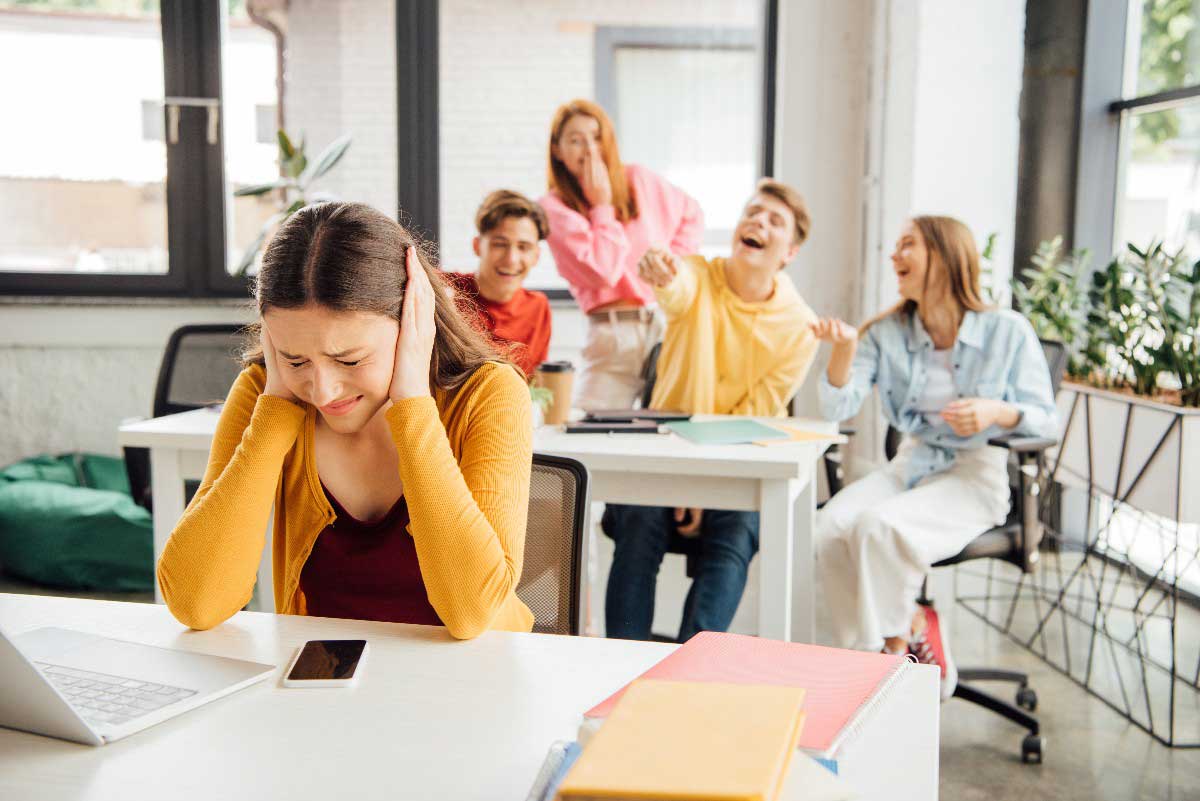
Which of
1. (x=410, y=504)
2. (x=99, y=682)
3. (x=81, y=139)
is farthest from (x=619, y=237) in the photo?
(x=99, y=682)

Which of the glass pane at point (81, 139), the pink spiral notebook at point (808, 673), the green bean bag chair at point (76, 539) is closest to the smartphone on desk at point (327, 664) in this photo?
the pink spiral notebook at point (808, 673)

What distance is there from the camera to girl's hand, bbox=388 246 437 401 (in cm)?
126

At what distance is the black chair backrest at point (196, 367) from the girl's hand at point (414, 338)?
71.9 inches

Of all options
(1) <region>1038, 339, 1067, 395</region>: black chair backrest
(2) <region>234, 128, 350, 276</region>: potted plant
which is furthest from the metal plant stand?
(2) <region>234, 128, 350, 276</region>: potted plant

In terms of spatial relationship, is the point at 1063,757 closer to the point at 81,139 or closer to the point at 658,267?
the point at 658,267

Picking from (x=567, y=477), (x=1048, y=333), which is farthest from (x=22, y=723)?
(x=1048, y=333)

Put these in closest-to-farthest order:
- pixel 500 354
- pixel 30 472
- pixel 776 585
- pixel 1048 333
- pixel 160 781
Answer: pixel 160 781
pixel 500 354
pixel 776 585
pixel 1048 333
pixel 30 472

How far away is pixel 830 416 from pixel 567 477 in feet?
4.87

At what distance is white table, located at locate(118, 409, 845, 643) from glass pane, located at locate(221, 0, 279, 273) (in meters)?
2.01

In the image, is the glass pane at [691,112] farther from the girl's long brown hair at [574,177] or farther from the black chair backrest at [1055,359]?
the black chair backrest at [1055,359]

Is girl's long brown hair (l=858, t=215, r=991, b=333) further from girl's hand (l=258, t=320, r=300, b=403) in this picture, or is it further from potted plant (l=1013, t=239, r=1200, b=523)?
girl's hand (l=258, t=320, r=300, b=403)

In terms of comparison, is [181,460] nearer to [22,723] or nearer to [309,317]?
[309,317]

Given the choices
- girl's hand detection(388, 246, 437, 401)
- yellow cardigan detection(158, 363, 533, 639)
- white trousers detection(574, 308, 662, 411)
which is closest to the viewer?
yellow cardigan detection(158, 363, 533, 639)

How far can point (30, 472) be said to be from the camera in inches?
154
